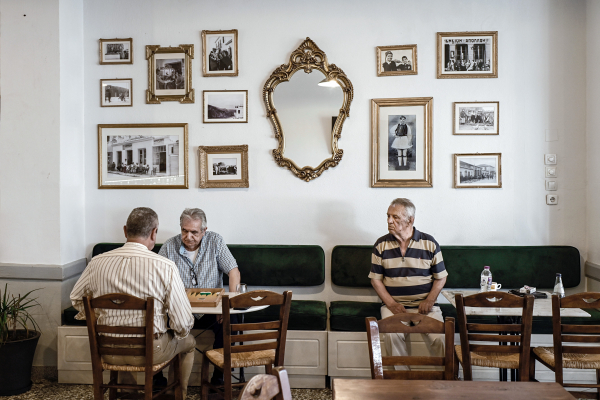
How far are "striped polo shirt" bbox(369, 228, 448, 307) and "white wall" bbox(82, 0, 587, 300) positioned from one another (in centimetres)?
72

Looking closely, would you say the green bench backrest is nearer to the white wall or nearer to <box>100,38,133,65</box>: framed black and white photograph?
the white wall

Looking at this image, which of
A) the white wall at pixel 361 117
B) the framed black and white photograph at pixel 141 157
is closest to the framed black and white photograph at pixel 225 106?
the white wall at pixel 361 117

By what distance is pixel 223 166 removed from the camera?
4.41 meters

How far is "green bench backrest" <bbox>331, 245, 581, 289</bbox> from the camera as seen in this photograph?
4.12m

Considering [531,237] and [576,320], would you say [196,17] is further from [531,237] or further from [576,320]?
[576,320]

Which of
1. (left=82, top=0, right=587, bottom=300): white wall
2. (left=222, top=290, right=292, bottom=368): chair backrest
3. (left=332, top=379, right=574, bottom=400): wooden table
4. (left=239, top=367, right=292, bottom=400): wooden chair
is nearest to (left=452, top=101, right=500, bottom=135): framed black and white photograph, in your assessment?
(left=82, top=0, right=587, bottom=300): white wall

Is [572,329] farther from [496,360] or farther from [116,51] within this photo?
[116,51]

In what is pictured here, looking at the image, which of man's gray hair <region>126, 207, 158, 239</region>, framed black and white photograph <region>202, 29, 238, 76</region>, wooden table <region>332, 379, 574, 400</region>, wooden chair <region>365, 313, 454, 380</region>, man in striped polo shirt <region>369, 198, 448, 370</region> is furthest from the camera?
framed black and white photograph <region>202, 29, 238, 76</region>

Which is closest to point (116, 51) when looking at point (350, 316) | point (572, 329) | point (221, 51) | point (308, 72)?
point (221, 51)

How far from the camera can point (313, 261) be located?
4.25m

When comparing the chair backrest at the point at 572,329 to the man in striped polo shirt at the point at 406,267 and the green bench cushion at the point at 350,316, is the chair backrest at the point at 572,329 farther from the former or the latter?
the green bench cushion at the point at 350,316

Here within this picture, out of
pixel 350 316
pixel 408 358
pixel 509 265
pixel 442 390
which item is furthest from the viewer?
pixel 509 265

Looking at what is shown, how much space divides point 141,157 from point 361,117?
7.15 feet

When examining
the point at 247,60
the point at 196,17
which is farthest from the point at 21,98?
the point at 247,60
